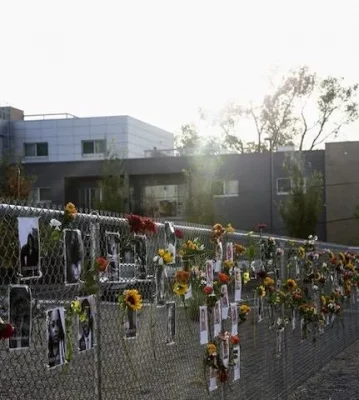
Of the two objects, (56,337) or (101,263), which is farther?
(101,263)

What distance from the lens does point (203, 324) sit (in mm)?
6113

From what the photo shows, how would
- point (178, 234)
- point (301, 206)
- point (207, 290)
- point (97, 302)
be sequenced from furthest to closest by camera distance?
point (301, 206), point (207, 290), point (178, 234), point (97, 302)

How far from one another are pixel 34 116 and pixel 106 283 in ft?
219

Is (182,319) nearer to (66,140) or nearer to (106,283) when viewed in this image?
Result: (106,283)

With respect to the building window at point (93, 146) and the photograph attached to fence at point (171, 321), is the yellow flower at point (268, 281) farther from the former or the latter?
the building window at point (93, 146)

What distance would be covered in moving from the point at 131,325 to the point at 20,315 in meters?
1.31

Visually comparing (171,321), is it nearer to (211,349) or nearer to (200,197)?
(211,349)

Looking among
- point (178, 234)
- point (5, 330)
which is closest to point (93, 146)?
point (178, 234)

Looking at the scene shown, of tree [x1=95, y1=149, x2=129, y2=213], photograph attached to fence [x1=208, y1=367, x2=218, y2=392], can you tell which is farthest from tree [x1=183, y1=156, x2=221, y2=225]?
photograph attached to fence [x1=208, y1=367, x2=218, y2=392]

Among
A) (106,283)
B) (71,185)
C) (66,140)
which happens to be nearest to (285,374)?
(106,283)

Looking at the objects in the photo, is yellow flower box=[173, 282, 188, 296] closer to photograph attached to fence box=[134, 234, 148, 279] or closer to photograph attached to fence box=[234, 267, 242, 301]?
photograph attached to fence box=[134, 234, 148, 279]

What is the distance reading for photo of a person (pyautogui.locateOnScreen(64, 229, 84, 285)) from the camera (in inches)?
159

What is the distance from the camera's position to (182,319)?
233 inches

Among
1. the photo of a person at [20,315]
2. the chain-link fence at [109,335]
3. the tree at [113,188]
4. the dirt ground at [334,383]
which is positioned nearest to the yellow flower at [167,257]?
the chain-link fence at [109,335]
